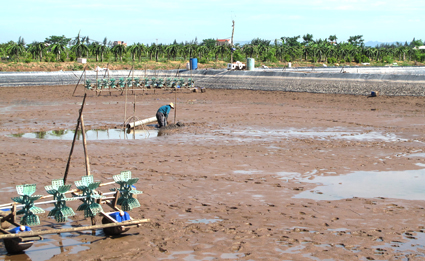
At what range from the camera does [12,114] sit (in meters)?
18.5

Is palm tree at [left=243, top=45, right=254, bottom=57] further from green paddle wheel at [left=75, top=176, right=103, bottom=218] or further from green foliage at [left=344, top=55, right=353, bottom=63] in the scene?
green paddle wheel at [left=75, top=176, right=103, bottom=218]

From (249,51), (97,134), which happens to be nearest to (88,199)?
(97,134)

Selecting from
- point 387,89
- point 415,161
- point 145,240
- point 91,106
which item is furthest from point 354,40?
point 145,240

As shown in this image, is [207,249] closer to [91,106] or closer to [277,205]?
[277,205]

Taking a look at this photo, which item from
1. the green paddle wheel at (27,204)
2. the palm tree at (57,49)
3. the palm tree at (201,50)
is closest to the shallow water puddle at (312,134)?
the green paddle wheel at (27,204)

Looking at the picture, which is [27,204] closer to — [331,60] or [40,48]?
[40,48]

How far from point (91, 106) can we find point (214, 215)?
1610 cm

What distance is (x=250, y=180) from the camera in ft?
28.2

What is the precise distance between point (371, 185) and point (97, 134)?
8.64 metres

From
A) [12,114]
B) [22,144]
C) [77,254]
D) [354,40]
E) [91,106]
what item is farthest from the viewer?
[354,40]

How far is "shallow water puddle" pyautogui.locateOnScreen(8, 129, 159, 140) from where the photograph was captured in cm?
1345

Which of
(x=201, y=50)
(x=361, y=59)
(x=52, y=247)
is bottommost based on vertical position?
(x=52, y=247)

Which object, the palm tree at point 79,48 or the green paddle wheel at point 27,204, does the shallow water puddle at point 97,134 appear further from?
the palm tree at point 79,48

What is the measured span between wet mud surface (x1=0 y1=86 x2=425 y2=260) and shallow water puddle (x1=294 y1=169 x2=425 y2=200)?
0.12 ft
